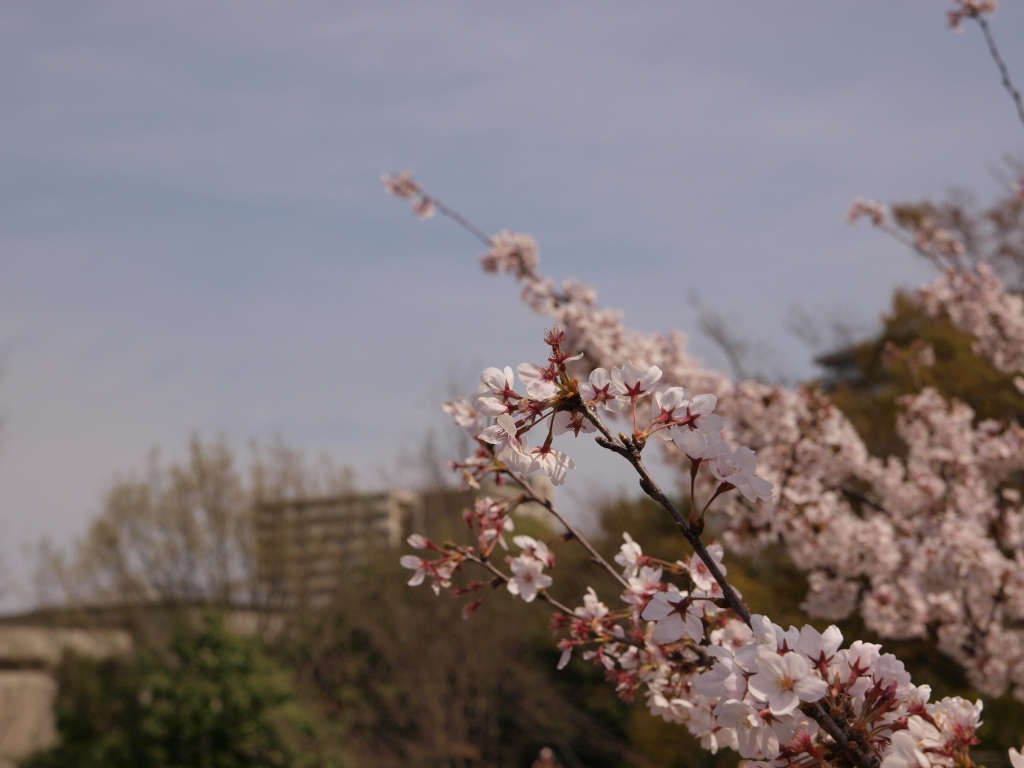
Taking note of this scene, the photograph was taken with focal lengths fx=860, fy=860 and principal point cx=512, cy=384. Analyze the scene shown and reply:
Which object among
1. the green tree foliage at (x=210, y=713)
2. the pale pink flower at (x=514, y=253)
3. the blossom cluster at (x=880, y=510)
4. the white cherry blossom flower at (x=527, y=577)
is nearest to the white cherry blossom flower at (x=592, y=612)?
the white cherry blossom flower at (x=527, y=577)

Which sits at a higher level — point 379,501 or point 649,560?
point 649,560

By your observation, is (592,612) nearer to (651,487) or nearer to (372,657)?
(651,487)

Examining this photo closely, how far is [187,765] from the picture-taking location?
951 cm

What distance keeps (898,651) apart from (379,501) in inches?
404

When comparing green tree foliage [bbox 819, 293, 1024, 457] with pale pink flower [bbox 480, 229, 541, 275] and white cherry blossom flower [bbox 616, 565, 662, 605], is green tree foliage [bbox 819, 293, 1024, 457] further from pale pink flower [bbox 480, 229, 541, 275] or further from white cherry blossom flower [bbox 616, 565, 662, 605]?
white cherry blossom flower [bbox 616, 565, 662, 605]

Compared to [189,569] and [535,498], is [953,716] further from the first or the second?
[189,569]

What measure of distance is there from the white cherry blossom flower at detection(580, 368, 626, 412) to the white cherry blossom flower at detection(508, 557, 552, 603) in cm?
70

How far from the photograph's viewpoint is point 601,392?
3.94 ft

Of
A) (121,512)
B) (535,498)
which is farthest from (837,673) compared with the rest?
(121,512)

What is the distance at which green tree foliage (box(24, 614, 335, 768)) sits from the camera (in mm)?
9461

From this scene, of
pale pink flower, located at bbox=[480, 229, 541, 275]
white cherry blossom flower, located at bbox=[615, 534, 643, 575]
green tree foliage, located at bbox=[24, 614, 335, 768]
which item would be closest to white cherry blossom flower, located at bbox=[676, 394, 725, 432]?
white cherry blossom flower, located at bbox=[615, 534, 643, 575]

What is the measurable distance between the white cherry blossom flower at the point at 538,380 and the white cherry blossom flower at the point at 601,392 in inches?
1.8

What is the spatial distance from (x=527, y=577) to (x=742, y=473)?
81 centimetres

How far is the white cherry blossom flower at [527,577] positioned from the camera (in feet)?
5.94
